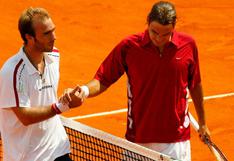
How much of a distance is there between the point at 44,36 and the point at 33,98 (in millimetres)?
470

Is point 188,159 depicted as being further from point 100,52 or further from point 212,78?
point 100,52

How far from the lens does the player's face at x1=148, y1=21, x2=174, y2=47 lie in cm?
518

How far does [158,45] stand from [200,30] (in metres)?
8.07

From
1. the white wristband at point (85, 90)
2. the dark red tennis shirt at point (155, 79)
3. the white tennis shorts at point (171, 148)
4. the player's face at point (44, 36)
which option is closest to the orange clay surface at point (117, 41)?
the white tennis shorts at point (171, 148)

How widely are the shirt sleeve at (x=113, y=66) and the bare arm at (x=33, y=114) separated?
2.73 feet

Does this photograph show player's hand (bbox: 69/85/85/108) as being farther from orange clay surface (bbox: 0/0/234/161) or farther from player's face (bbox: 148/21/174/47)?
orange clay surface (bbox: 0/0/234/161)

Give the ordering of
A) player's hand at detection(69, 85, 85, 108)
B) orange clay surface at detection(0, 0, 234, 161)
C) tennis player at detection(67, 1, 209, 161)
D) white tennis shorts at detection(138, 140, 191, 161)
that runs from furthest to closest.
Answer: orange clay surface at detection(0, 0, 234, 161) → white tennis shorts at detection(138, 140, 191, 161) → tennis player at detection(67, 1, 209, 161) → player's hand at detection(69, 85, 85, 108)

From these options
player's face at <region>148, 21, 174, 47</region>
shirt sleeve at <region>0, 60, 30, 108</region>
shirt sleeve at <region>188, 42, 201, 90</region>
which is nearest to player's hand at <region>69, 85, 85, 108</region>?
shirt sleeve at <region>0, 60, 30, 108</region>

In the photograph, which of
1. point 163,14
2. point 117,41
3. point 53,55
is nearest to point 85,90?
point 53,55

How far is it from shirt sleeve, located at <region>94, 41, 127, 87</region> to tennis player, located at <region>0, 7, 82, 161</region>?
1.45 ft

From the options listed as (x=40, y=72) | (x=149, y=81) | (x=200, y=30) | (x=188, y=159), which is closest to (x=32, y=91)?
(x=40, y=72)

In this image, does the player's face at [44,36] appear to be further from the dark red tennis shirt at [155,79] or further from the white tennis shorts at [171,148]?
the white tennis shorts at [171,148]

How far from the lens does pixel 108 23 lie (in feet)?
44.7

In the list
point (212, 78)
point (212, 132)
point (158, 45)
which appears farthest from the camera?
point (212, 78)
